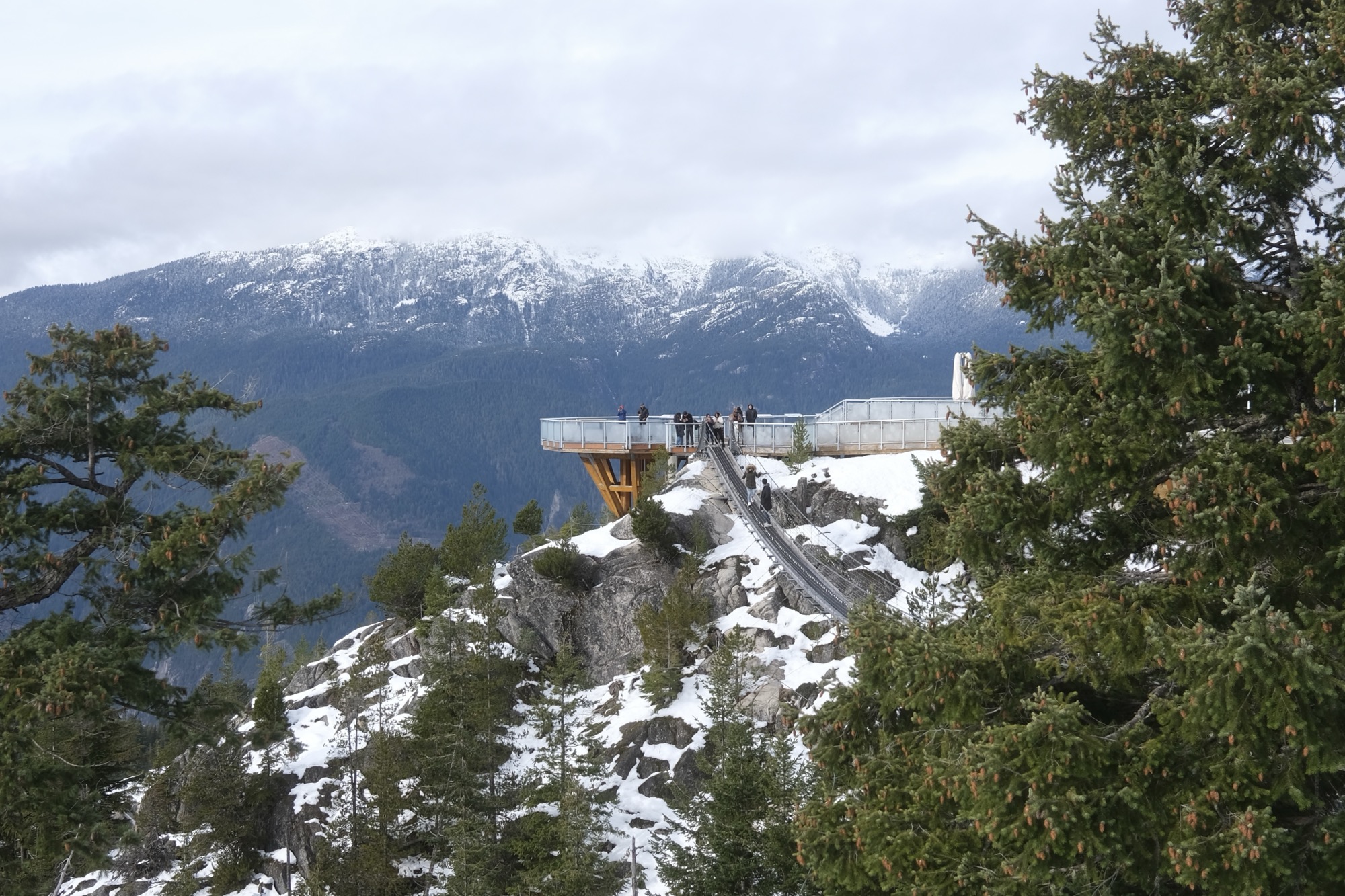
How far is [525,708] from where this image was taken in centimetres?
3225

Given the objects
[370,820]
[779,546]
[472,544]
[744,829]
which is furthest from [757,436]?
[744,829]

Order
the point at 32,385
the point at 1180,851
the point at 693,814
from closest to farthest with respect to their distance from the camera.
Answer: the point at 1180,851
the point at 32,385
the point at 693,814

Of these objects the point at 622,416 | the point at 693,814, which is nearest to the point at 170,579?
the point at 693,814

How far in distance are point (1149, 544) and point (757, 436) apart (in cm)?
2921

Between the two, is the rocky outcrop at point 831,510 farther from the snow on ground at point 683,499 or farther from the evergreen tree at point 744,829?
the evergreen tree at point 744,829

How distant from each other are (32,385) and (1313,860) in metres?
15.8

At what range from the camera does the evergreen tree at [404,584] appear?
43125 mm

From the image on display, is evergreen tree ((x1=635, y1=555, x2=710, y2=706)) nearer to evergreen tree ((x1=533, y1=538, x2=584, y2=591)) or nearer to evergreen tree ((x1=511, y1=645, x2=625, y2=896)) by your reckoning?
evergreen tree ((x1=511, y1=645, x2=625, y2=896))

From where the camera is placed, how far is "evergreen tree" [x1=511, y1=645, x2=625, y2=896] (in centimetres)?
2123

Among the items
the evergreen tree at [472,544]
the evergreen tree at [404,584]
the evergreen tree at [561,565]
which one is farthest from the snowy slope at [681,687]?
the evergreen tree at [472,544]

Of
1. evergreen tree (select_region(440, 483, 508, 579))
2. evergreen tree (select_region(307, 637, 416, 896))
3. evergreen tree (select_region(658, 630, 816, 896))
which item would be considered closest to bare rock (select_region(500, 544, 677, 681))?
evergreen tree (select_region(307, 637, 416, 896))

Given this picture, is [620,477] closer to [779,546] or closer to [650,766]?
[779,546]

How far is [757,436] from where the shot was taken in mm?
38281

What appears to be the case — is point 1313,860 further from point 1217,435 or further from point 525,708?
point 525,708
